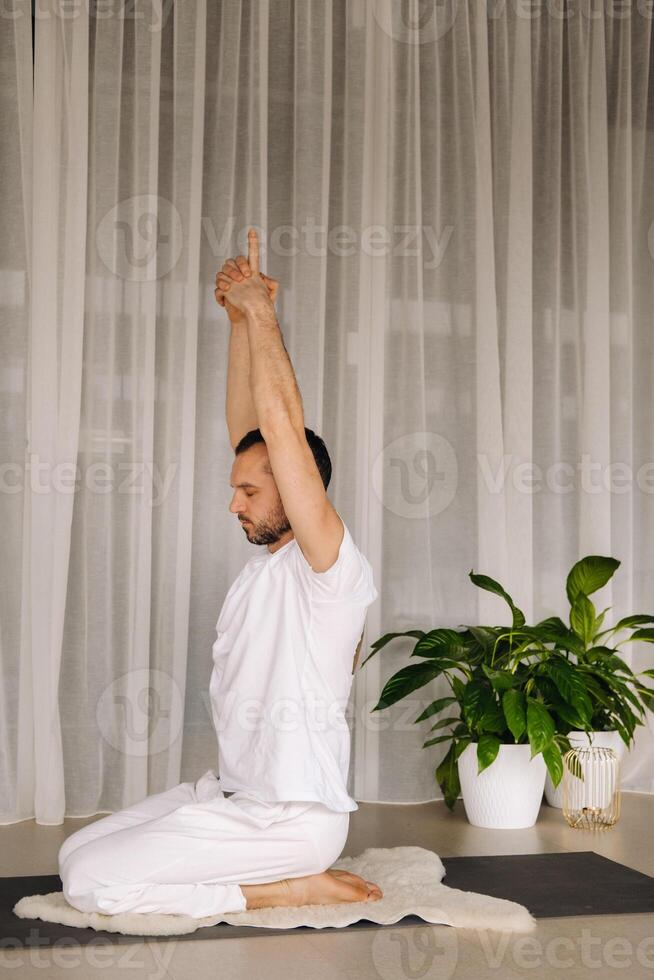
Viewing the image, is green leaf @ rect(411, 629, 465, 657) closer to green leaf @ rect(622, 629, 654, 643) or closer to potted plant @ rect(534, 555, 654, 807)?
A: potted plant @ rect(534, 555, 654, 807)

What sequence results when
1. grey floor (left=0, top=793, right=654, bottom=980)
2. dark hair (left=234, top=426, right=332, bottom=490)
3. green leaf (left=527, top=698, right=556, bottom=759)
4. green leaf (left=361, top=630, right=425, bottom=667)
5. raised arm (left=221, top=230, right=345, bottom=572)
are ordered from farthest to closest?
green leaf (left=361, top=630, right=425, bottom=667)
green leaf (left=527, top=698, right=556, bottom=759)
dark hair (left=234, top=426, right=332, bottom=490)
raised arm (left=221, top=230, right=345, bottom=572)
grey floor (left=0, top=793, right=654, bottom=980)

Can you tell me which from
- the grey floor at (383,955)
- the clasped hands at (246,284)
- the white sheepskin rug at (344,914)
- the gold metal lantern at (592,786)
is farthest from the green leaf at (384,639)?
the clasped hands at (246,284)

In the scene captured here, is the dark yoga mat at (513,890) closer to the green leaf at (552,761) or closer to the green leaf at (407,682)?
the green leaf at (552,761)

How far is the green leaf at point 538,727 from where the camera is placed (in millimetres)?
3146

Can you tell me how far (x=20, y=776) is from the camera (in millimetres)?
3371

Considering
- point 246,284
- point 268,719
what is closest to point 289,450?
point 246,284

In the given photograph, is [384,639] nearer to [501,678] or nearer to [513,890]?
[501,678]

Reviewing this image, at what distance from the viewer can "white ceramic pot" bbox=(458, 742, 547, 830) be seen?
335cm

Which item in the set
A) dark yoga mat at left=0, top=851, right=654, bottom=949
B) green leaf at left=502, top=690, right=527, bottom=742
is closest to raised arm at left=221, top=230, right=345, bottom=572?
dark yoga mat at left=0, top=851, right=654, bottom=949

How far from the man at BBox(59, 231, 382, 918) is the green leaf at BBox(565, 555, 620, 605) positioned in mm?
1552

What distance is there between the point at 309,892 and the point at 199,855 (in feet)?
0.91

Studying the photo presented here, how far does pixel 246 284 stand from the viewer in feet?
7.63

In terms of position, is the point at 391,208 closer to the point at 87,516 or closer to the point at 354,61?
the point at 354,61

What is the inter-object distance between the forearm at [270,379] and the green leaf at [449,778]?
5.48ft
